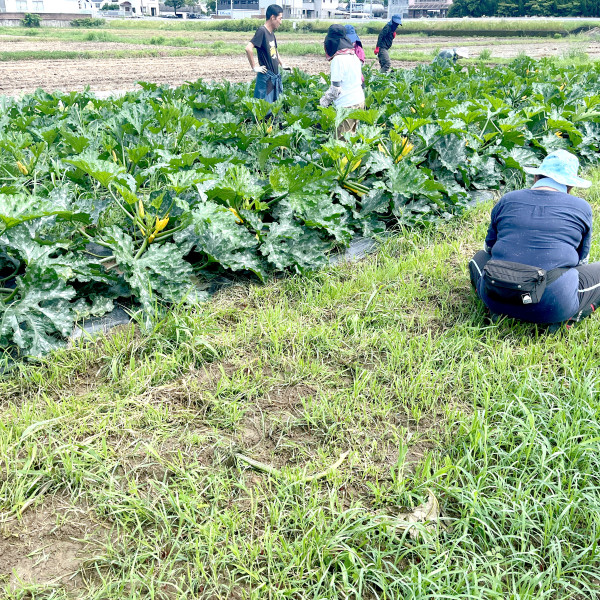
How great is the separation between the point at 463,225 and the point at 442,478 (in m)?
3.14

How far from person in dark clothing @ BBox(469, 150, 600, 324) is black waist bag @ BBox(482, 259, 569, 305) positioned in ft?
0.04

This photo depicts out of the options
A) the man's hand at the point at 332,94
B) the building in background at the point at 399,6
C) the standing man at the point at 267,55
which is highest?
the building in background at the point at 399,6

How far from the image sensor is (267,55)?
8508mm

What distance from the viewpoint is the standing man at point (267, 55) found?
8.41 m

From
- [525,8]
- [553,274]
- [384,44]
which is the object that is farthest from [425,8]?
[553,274]

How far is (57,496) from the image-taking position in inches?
94.1

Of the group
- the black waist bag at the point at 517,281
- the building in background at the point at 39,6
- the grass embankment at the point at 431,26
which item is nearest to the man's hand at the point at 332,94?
the black waist bag at the point at 517,281

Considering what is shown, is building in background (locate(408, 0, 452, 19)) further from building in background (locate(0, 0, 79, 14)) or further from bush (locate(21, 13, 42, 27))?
bush (locate(21, 13, 42, 27))

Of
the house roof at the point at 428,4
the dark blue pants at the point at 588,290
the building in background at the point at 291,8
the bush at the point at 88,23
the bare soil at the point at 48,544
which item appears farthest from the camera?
the house roof at the point at 428,4

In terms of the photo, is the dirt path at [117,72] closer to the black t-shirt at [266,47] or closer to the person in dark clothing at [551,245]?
the black t-shirt at [266,47]

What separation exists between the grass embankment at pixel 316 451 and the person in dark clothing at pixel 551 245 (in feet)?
0.56

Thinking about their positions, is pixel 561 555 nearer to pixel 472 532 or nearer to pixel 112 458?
pixel 472 532

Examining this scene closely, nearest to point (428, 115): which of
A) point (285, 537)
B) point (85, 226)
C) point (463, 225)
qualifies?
point (463, 225)

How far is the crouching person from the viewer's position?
6684 millimetres
